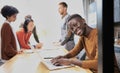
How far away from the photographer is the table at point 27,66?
799 mm

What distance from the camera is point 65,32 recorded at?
0.83m

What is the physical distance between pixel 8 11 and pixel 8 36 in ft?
0.41

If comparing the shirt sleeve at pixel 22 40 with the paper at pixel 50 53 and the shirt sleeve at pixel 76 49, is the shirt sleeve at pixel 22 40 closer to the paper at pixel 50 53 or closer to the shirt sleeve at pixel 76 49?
the paper at pixel 50 53

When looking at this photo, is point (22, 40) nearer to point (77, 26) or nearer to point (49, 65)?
point (49, 65)

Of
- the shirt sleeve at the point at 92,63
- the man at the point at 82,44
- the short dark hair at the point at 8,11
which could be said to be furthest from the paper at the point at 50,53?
the short dark hair at the point at 8,11

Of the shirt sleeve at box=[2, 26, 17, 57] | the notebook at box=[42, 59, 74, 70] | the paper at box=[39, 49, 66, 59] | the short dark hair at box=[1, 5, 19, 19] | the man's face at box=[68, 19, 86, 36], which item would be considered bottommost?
the notebook at box=[42, 59, 74, 70]

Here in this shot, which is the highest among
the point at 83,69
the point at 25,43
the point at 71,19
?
the point at 71,19

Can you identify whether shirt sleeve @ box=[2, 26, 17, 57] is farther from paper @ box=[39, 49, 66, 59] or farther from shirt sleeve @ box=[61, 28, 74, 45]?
shirt sleeve @ box=[61, 28, 74, 45]

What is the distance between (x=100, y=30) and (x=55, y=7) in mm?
326

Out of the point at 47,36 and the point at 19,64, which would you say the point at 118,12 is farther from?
the point at 19,64

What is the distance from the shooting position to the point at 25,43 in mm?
849

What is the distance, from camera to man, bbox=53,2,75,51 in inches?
32.3

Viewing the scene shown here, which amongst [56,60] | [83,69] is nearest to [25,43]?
[56,60]

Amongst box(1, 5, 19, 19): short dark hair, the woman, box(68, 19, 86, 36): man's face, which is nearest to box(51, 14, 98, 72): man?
box(68, 19, 86, 36): man's face
